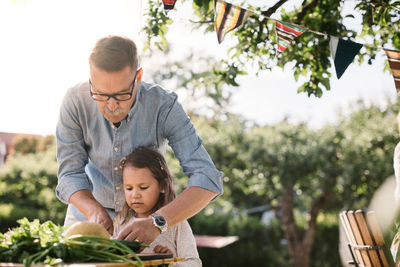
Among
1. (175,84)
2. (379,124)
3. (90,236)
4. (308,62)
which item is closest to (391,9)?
(308,62)

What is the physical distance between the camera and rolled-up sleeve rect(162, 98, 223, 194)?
215 cm

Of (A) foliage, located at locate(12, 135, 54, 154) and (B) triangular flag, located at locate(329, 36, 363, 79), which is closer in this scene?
(B) triangular flag, located at locate(329, 36, 363, 79)

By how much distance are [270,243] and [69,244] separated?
12.6 metres

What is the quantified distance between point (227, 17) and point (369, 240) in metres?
2.08

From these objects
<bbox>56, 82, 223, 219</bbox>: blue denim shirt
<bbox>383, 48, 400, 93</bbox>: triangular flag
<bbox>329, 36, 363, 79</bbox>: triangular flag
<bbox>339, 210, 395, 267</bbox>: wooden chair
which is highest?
<bbox>329, 36, 363, 79</bbox>: triangular flag

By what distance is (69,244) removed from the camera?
4.60 feet

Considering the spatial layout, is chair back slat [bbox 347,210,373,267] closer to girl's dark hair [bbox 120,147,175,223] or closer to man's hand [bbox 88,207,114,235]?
girl's dark hair [bbox 120,147,175,223]

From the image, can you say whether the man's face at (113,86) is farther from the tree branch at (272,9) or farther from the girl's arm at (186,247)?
the tree branch at (272,9)

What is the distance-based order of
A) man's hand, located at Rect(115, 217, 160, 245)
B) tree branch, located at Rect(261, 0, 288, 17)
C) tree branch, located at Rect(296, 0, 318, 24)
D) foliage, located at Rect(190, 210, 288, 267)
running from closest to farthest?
1. man's hand, located at Rect(115, 217, 160, 245)
2. tree branch, located at Rect(261, 0, 288, 17)
3. tree branch, located at Rect(296, 0, 318, 24)
4. foliage, located at Rect(190, 210, 288, 267)

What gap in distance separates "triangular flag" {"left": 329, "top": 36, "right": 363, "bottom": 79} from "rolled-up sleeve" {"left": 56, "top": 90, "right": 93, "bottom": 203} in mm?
2263

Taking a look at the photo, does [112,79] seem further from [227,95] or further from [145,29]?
[227,95]

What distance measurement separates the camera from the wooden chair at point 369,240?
3.62 meters

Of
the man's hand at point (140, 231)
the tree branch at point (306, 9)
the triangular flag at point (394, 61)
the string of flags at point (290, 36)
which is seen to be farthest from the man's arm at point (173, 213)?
the tree branch at point (306, 9)

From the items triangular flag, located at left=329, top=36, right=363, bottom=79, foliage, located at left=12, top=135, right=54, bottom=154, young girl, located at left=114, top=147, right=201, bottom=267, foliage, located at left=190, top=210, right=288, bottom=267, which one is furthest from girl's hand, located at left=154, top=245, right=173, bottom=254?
foliage, located at left=12, top=135, right=54, bottom=154
